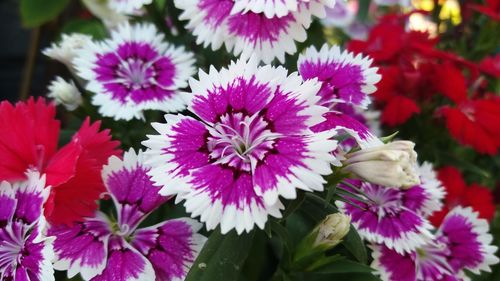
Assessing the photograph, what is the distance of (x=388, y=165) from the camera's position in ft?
1.70

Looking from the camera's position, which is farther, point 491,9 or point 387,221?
point 491,9

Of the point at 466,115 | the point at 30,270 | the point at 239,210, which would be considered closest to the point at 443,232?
the point at 466,115

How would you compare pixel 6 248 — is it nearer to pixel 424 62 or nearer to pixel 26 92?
pixel 424 62

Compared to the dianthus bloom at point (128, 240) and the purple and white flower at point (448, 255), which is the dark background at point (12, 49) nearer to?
the dianthus bloom at point (128, 240)

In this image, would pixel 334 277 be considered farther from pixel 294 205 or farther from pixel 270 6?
pixel 270 6

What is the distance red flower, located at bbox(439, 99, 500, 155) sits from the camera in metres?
0.86

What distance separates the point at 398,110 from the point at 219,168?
431 millimetres

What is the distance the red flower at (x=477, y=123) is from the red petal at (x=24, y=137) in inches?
20.8

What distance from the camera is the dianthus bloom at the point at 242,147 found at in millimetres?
490

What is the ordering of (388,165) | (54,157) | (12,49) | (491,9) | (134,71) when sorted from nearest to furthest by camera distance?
(388,165) → (54,157) → (134,71) → (491,9) → (12,49)

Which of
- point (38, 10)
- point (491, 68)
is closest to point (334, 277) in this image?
point (491, 68)

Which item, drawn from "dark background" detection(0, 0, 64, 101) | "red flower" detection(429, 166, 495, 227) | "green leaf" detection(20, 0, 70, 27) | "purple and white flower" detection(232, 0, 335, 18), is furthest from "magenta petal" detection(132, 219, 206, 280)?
"dark background" detection(0, 0, 64, 101)

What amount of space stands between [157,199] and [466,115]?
492 mm

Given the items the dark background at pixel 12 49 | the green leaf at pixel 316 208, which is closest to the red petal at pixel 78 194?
the green leaf at pixel 316 208
